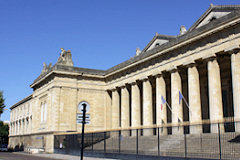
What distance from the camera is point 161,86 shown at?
3350 cm

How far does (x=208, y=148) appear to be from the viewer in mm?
20078

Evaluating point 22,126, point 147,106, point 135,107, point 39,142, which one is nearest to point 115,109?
point 135,107

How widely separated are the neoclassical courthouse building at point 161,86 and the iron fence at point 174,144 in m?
1.39

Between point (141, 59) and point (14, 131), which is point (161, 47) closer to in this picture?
point (141, 59)

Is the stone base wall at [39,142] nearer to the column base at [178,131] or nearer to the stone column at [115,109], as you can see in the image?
the stone column at [115,109]

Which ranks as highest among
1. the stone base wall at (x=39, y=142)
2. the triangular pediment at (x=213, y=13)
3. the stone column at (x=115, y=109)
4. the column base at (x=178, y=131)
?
the triangular pediment at (x=213, y=13)

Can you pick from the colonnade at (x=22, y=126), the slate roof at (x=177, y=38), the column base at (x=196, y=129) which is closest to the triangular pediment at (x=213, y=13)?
the slate roof at (x=177, y=38)

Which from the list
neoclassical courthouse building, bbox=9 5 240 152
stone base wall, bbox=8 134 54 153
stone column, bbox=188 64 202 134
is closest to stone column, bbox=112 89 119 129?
neoclassical courthouse building, bbox=9 5 240 152

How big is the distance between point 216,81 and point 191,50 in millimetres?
4049

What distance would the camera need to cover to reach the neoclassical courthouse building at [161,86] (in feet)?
86.1

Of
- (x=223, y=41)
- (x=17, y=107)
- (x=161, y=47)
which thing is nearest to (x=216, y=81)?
(x=223, y=41)

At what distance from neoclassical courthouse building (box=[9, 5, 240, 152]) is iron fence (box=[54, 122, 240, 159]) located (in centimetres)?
139

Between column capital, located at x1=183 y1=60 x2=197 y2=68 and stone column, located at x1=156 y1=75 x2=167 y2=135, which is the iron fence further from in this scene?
column capital, located at x1=183 y1=60 x2=197 y2=68

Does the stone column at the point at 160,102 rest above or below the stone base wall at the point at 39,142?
above
